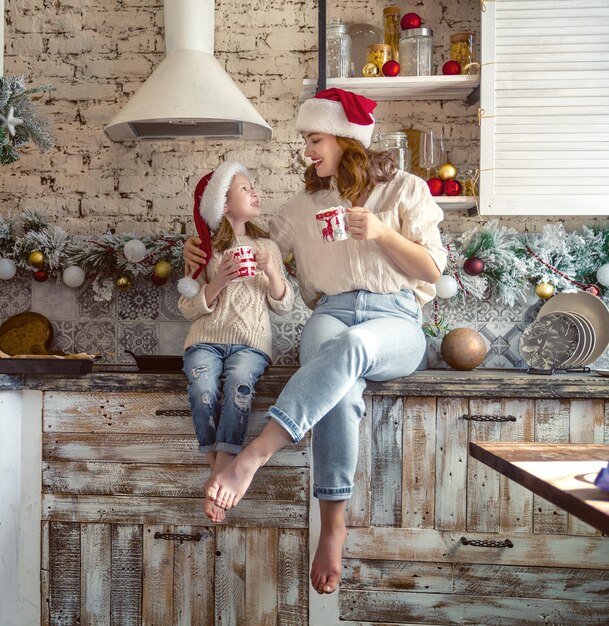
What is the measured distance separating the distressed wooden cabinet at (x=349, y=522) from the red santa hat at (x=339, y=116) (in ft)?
2.87

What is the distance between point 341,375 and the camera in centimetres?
213

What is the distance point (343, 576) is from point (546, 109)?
1.86 meters

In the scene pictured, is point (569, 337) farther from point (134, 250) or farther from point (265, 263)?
point (134, 250)

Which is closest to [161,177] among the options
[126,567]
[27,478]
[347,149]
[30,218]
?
[30,218]

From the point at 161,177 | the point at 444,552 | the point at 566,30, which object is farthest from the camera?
the point at 161,177

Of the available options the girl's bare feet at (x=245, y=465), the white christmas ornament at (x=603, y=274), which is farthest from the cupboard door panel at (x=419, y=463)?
the white christmas ornament at (x=603, y=274)

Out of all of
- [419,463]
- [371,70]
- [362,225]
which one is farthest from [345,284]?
[371,70]

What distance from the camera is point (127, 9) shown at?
3.35 metres

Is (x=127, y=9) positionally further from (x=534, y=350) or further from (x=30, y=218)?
(x=534, y=350)

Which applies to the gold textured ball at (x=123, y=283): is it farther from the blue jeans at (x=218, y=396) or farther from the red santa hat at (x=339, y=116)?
the red santa hat at (x=339, y=116)

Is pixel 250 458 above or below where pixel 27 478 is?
above

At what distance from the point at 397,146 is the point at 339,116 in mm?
476

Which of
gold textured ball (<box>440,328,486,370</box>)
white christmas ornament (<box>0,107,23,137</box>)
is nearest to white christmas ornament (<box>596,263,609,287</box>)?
gold textured ball (<box>440,328,486,370</box>)

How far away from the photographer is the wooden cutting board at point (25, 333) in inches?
126
